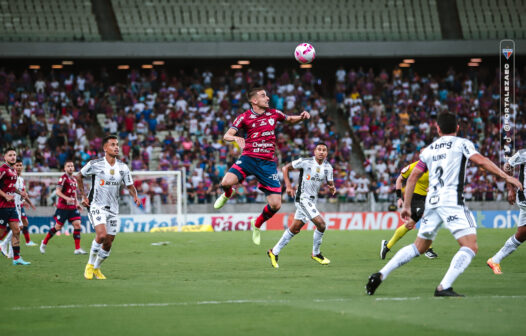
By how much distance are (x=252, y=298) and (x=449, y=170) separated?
3099mm

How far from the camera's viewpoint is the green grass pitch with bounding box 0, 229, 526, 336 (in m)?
7.91

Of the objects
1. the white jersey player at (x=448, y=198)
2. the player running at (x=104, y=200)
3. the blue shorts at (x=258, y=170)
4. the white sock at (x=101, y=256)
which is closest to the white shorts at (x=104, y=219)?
the player running at (x=104, y=200)

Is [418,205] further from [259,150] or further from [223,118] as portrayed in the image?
[223,118]

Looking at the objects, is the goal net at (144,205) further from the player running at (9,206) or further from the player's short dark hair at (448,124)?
the player's short dark hair at (448,124)

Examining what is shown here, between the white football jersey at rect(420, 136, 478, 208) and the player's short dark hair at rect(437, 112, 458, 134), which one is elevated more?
the player's short dark hair at rect(437, 112, 458, 134)

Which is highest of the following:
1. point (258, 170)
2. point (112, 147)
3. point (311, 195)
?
point (112, 147)

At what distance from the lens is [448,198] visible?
9641mm

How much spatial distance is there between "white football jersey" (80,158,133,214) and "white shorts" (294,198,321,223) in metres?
4.31

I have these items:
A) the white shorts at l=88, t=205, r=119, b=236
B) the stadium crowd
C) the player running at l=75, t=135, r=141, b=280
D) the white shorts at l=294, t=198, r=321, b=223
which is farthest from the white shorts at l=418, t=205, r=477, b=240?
the stadium crowd

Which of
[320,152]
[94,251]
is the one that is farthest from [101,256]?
[320,152]

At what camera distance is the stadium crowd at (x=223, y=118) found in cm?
3616

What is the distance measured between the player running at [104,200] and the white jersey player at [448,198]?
5048 mm

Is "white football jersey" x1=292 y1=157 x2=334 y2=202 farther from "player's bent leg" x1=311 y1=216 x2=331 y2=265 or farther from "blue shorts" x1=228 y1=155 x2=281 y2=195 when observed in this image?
"blue shorts" x1=228 y1=155 x2=281 y2=195

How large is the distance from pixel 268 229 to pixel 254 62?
15.5 meters
